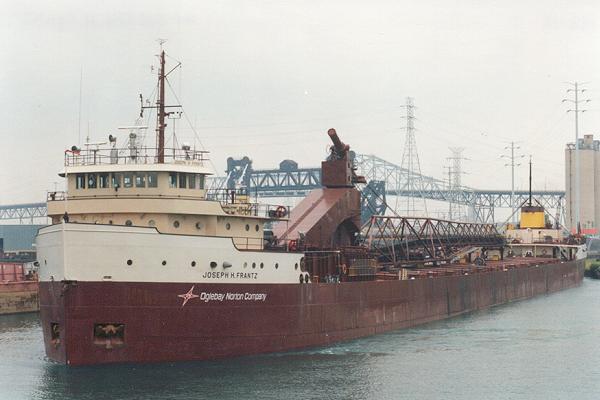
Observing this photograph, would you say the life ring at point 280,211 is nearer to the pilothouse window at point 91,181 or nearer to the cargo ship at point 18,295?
the pilothouse window at point 91,181

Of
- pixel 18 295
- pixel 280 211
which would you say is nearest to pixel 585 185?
pixel 18 295

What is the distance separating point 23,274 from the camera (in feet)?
175

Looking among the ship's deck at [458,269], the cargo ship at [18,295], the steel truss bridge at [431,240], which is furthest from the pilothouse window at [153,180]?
the cargo ship at [18,295]

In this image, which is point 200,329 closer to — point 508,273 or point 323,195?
point 323,195

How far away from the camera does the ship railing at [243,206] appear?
32.2 m

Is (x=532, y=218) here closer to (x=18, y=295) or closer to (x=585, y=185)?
(x=18, y=295)

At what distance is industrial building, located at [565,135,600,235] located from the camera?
14212 centimetres

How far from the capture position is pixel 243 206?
32.7m

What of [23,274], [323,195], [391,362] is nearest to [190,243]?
[391,362]

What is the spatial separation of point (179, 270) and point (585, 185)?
409ft

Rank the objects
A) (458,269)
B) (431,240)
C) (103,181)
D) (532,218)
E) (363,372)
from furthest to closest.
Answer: (532,218), (431,240), (458,269), (103,181), (363,372)

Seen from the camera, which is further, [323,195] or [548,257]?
[548,257]

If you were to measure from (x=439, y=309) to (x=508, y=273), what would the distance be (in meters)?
12.6

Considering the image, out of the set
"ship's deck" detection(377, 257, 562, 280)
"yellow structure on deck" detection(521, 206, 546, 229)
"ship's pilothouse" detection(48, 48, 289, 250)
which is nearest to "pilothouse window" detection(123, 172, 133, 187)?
"ship's pilothouse" detection(48, 48, 289, 250)
